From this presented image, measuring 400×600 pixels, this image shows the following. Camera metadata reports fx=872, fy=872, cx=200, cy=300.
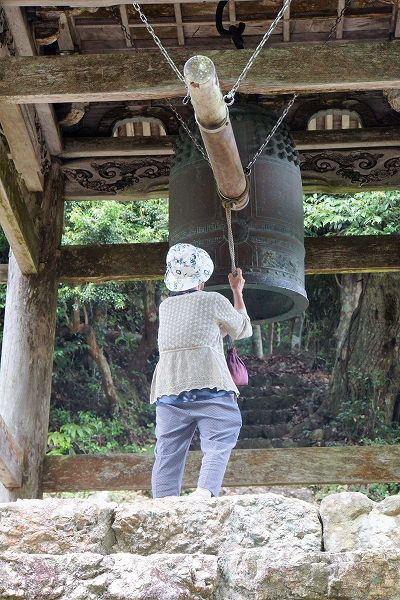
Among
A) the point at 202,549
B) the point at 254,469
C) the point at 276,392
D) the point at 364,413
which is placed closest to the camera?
the point at 202,549

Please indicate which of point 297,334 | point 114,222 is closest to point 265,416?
point 297,334

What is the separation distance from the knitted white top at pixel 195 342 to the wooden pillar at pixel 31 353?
1668 mm

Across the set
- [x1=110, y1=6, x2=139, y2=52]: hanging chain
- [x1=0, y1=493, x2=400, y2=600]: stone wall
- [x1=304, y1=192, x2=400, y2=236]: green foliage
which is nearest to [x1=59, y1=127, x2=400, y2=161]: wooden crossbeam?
[x1=110, y1=6, x2=139, y2=52]: hanging chain

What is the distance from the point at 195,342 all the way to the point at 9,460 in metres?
1.64

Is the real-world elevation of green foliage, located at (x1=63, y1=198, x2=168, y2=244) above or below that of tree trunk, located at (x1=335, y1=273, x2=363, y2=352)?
above

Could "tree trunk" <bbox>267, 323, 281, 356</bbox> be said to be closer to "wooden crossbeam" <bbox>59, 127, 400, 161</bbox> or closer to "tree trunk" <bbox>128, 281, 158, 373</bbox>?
"tree trunk" <bbox>128, 281, 158, 373</bbox>

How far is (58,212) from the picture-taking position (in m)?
5.86

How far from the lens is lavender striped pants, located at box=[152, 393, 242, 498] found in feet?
11.8

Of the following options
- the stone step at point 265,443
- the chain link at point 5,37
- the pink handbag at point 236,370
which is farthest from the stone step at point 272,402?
the pink handbag at point 236,370

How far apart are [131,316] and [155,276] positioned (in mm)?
7035

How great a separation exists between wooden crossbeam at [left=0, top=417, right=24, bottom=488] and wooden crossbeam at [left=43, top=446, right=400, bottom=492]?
31 cm

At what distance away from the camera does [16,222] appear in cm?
514

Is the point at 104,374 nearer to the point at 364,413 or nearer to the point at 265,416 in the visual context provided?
the point at 265,416

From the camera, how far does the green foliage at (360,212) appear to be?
34.4 ft
